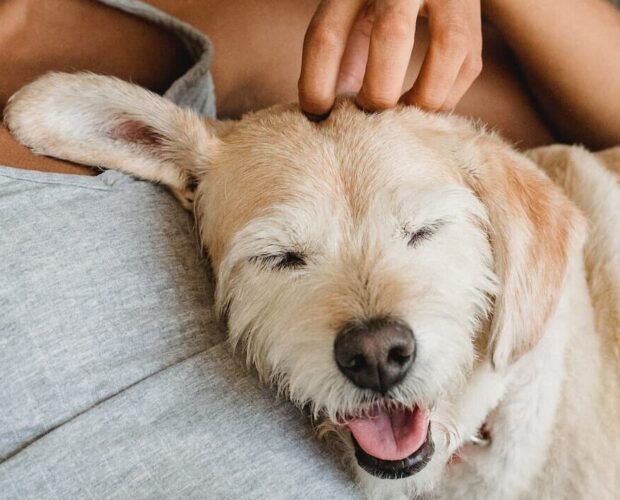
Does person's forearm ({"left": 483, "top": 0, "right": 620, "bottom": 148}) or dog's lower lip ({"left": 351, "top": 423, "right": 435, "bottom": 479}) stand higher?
person's forearm ({"left": 483, "top": 0, "right": 620, "bottom": 148})

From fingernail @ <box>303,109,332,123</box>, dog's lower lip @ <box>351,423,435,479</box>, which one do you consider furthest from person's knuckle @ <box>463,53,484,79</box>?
dog's lower lip @ <box>351,423,435,479</box>

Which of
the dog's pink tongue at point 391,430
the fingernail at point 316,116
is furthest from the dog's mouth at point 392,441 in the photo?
the fingernail at point 316,116

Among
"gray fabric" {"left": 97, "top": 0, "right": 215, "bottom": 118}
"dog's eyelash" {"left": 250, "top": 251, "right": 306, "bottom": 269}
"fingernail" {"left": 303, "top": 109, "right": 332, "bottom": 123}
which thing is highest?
"fingernail" {"left": 303, "top": 109, "right": 332, "bottom": 123}

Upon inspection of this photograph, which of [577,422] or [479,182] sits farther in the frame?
[577,422]

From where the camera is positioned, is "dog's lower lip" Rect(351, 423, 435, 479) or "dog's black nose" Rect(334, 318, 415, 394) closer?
"dog's black nose" Rect(334, 318, 415, 394)

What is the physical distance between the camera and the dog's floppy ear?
120 centimetres

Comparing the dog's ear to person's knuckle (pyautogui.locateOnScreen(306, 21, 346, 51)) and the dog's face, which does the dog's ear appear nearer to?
the dog's face

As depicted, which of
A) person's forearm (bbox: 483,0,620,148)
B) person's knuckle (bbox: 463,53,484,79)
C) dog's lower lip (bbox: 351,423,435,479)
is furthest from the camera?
person's forearm (bbox: 483,0,620,148)

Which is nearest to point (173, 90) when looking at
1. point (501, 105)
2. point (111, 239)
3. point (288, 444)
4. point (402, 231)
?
point (111, 239)

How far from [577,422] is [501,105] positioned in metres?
1.09

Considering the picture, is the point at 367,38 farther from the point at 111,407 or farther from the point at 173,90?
the point at 111,407

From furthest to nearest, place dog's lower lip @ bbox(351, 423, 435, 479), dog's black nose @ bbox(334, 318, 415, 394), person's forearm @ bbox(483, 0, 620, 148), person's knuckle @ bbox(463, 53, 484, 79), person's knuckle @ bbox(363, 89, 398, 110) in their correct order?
person's forearm @ bbox(483, 0, 620, 148) < person's knuckle @ bbox(463, 53, 484, 79) < person's knuckle @ bbox(363, 89, 398, 110) < dog's lower lip @ bbox(351, 423, 435, 479) < dog's black nose @ bbox(334, 318, 415, 394)

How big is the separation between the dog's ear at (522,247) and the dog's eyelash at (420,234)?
0.42 ft

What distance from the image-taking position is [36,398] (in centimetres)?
99
